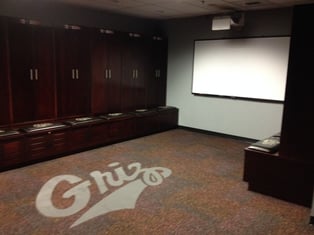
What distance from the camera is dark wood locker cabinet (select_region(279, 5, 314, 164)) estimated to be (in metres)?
2.91

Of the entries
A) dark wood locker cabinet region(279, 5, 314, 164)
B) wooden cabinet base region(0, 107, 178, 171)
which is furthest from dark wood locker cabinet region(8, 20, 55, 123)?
dark wood locker cabinet region(279, 5, 314, 164)

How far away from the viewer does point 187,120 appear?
6.71m

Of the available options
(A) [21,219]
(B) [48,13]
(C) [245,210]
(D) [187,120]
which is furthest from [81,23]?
(C) [245,210]

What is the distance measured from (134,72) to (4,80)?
2.67 m

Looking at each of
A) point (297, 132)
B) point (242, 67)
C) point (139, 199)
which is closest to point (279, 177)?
point (297, 132)

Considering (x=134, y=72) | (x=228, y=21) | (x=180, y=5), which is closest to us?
(x=180, y=5)

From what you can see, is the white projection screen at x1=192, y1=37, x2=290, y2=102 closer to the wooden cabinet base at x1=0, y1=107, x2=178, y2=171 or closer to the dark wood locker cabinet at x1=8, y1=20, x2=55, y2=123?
the wooden cabinet base at x1=0, y1=107, x2=178, y2=171

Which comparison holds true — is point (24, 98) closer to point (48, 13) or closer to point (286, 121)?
point (48, 13)

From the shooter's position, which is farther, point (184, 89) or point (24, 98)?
point (184, 89)

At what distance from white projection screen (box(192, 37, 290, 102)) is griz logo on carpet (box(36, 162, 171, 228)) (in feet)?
8.52

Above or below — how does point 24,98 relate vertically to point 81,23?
below

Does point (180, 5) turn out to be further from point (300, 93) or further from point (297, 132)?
point (297, 132)

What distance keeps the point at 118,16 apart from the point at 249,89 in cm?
313

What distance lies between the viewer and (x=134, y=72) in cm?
612
